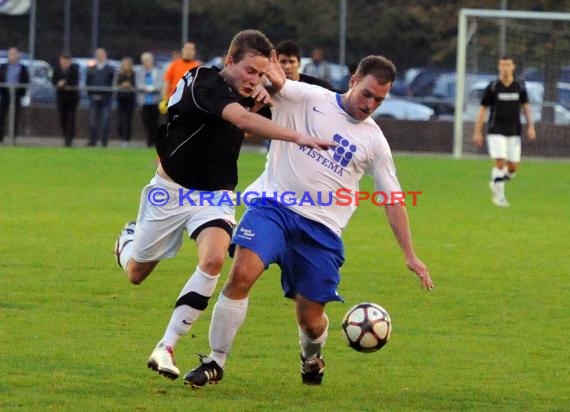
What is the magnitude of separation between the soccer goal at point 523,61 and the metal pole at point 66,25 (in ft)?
31.5

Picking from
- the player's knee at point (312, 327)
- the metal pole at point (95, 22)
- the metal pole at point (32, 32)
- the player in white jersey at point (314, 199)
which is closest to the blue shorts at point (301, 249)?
the player in white jersey at point (314, 199)

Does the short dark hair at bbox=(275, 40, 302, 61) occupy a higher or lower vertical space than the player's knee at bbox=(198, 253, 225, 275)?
higher

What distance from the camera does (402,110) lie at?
3366 centimetres

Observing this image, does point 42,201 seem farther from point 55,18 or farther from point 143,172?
point 55,18

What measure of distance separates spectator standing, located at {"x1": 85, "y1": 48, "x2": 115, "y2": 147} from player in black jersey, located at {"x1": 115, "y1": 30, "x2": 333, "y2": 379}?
22.3 metres

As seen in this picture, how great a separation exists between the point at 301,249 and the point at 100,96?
23363 mm

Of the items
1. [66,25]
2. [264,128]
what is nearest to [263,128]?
[264,128]

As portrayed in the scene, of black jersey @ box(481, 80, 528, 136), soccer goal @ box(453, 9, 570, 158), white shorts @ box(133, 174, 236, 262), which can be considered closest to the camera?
white shorts @ box(133, 174, 236, 262)

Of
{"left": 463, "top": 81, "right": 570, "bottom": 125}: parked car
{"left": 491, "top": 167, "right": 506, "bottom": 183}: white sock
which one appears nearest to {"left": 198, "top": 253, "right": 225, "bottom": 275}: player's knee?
{"left": 491, "top": 167, "right": 506, "bottom": 183}: white sock

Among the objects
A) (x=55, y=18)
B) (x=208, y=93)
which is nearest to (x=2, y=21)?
(x=55, y=18)

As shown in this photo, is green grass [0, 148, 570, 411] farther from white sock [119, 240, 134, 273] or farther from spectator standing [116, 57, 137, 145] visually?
spectator standing [116, 57, 137, 145]

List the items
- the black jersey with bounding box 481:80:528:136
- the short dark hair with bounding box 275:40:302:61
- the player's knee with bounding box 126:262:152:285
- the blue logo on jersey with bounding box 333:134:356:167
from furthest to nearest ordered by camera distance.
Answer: the black jersey with bounding box 481:80:528:136, the short dark hair with bounding box 275:40:302:61, the player's knee with bounding box 126:262:152:285, the blue logo on jersey with bounding box 333:134:356:167

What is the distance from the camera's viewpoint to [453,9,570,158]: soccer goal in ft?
100

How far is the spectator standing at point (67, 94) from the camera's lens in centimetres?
2994
